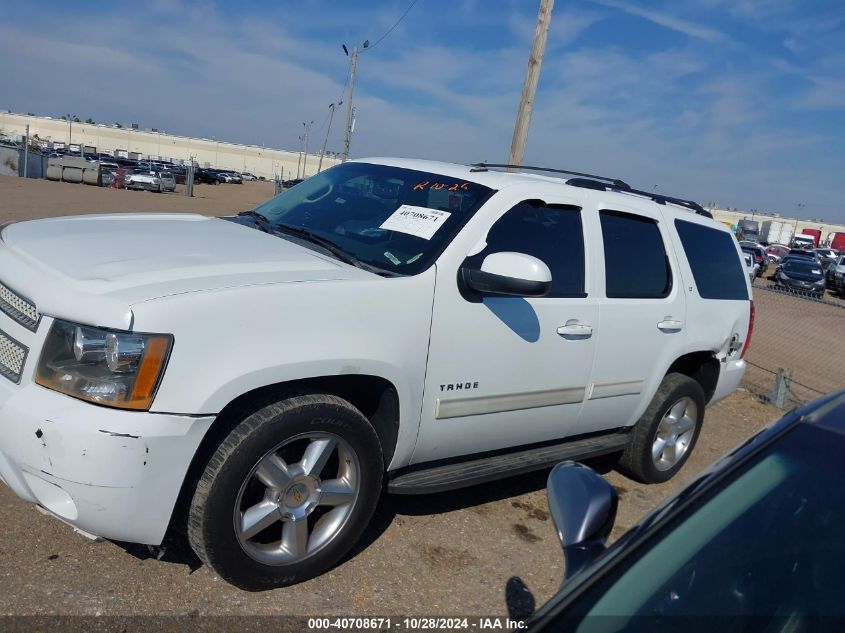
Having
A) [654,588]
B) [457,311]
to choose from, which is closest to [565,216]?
[457,311]

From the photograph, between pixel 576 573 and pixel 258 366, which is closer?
pixel 576 573

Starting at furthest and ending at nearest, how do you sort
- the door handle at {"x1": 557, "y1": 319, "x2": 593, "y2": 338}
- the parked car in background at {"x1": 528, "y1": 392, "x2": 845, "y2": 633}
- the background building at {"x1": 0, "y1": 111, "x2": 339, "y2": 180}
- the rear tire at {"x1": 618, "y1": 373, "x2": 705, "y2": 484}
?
the background building at {"x1": 0, "y1": 111, "x2": 339, "y2": 180}, the rear tire at {"x1": 618, "y1": 373, "x2": 705, "y2": 484}, the door handle at {"x1": 557, "y1": 319, "x2": 593, "y2": 338}, the parked car in background at {"x1": 528, "y1": 392, "x2": 845, "y2": 633}

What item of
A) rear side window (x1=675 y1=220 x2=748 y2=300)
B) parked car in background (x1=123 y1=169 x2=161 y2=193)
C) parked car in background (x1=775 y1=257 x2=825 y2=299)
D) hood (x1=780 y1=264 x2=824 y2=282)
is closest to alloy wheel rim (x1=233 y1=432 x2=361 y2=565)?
rear side window (x1=675 y1=220 x2=748 y2=300)

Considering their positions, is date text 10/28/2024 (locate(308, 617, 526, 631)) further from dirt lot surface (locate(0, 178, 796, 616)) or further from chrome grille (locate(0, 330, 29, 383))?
chrome grille (locate(0, 330, 29, 383))

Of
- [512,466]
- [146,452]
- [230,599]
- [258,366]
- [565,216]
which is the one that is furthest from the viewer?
[565,216]

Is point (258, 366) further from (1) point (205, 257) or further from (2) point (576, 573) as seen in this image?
(2) point (576, 573)

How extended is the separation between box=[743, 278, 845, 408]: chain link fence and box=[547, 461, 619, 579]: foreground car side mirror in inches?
258

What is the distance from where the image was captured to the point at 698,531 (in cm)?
169

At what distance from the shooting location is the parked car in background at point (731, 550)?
151cm

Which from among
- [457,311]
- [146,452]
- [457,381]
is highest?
[457,311]

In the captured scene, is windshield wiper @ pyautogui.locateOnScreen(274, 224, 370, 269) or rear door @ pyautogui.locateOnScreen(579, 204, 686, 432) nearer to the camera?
windshield wiper @ pyautogui.locateOnScreen(274, 224, 370, 269)

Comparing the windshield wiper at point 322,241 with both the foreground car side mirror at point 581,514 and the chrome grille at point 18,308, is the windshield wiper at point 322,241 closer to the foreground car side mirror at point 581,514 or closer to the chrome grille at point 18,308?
the chrome grille at point 18,308

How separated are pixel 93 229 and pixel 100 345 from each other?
1181mm

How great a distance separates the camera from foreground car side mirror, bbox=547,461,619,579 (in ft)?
5.83
